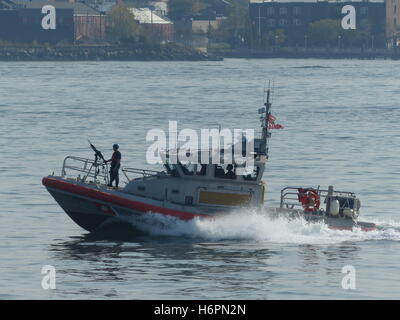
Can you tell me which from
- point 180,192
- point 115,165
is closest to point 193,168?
point 180,192

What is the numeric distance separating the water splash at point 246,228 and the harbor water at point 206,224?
5 centimetres

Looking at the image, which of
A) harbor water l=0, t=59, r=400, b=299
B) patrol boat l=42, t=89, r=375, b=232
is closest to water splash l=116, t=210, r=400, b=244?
harbor water l=0, t=59, r=400, b=299

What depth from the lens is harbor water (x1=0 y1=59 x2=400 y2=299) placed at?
35812mm

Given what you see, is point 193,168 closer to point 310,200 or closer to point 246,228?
point 246,228

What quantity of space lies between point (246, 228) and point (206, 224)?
1.31 m

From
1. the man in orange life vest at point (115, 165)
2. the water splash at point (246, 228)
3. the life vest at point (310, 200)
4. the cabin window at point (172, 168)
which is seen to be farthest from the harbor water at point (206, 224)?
the man in orange life vest at point (115, 165)

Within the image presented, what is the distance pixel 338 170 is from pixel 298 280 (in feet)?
88.0

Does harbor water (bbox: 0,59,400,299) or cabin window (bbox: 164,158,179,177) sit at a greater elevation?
cabin window (bbox: 164,158,179,177)

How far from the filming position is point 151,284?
35.5 m

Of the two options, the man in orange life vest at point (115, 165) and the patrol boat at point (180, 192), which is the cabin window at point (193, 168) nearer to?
A: the patrol boat at point (180, 192)

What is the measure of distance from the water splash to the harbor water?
5 centimetres

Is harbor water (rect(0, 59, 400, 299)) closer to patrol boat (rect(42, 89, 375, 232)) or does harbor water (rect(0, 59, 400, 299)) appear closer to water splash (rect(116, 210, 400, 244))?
water splash (rect(116, 210, 400, 244))

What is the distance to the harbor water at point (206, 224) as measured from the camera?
35812mm
